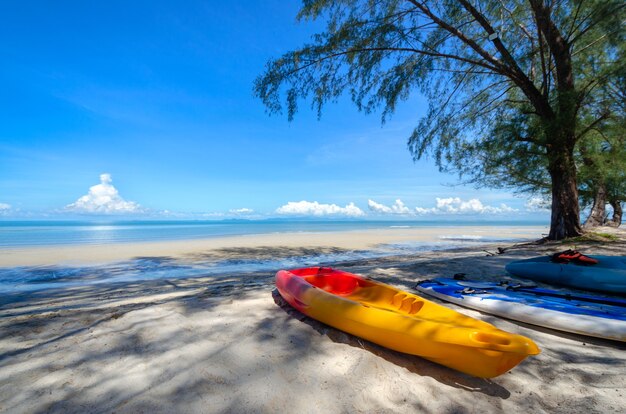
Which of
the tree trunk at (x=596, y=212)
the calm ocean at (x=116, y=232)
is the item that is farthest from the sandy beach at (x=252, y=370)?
the calm ocean at (x=116, y=232)

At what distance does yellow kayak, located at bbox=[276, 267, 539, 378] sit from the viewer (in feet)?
7.02

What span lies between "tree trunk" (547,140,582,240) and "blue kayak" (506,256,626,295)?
4.26m

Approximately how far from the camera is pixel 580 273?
15.9 ft

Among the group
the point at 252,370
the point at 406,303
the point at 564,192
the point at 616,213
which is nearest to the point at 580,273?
the point at 406,303

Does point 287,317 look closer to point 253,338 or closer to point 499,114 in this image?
point 253,338

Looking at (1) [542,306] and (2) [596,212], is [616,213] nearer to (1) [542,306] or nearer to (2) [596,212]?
(2) [596,212]

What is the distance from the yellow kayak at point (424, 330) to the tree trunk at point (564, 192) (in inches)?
313

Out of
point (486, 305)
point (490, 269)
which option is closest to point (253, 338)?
point (486, 305)

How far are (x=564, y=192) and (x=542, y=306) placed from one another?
7.15 metres

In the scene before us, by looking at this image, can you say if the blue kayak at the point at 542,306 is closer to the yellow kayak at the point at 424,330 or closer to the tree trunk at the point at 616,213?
the yellow kayak at the point at 424,330

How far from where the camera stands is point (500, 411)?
6.61ft

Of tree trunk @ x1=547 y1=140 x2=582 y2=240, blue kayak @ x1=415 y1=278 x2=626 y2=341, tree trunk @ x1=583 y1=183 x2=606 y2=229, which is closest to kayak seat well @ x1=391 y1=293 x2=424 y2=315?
blue kayak @ x1=415 y1=278 x2=626 y2=341

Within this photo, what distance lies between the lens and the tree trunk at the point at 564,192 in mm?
8383

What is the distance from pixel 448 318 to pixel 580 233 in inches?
360
